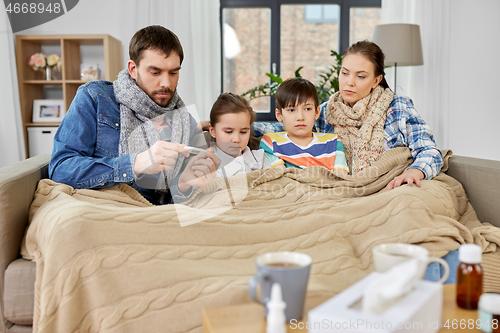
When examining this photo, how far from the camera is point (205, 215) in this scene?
107 centimetres

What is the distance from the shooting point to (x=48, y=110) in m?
3.50

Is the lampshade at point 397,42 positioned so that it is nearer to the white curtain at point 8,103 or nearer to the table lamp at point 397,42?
the table lamp at point 397,42

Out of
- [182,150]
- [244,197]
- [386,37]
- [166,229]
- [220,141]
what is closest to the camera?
[166,229]

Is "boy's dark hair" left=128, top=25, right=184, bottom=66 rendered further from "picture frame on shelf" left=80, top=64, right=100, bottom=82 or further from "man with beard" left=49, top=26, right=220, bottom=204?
"picture frame on shelf" left=80, top=64, right=100, bottom=82

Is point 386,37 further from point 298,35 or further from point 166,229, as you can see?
point 166,229

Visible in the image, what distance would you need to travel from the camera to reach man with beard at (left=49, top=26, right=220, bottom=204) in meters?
1.29

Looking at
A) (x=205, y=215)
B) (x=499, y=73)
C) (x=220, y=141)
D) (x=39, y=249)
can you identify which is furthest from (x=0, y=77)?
(x=499, y=73)

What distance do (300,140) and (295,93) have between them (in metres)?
0.21

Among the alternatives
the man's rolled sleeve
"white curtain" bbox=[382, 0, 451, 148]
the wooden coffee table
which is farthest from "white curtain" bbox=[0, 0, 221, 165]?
the wooden coffee table

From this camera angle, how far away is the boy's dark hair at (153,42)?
1.46 m

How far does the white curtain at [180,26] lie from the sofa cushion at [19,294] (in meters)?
2.84

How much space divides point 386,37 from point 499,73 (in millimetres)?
1467

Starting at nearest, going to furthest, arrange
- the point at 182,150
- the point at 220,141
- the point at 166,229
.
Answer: the point at 166,229 → the point at 182,150 → the point at 220,141

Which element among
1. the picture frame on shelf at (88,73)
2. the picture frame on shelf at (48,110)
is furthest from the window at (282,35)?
the picture frame on shelf at (48,110)
